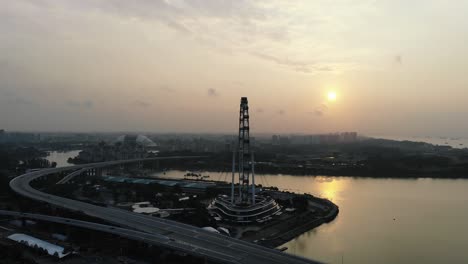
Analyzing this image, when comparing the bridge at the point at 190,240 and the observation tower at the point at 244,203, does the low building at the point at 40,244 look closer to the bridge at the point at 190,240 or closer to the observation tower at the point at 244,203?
the bridge at the point at 190,240

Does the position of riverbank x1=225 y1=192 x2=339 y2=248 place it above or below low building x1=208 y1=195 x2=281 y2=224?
below

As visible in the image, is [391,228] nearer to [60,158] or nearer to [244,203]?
[244,203]

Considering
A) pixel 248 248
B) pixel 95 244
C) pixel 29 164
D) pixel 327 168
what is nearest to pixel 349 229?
pixel 248 248

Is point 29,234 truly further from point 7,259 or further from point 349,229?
point 349,229

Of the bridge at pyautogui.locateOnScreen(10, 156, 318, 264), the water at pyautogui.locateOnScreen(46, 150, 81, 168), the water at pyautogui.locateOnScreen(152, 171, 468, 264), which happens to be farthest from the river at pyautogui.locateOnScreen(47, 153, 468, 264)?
the water at pyautogui.locateOnScreen(46, 150, 81, 168)

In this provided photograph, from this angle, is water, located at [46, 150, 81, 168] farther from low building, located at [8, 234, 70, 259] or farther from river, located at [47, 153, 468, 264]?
low building, located at [8, 234, 70, 259]

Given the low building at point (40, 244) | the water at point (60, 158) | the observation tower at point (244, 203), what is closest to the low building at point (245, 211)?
the observation tower at point (244, 203)

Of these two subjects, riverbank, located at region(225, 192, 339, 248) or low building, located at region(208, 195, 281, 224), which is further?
low building, located at region(208, 195, 281, 224)

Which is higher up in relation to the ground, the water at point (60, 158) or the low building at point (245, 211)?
the low building at point (245, 211)
